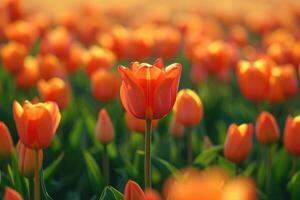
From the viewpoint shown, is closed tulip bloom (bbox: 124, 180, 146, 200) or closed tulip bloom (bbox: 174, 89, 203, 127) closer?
closed tulip bloom (bbox: 124, 180, 146, 200)

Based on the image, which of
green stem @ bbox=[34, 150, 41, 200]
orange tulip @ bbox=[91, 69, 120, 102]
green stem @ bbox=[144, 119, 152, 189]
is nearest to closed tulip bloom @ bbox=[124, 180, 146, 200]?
green stem @ bbox=[144, 119, 152, 189]

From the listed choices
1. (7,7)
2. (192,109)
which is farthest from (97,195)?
(7,7)

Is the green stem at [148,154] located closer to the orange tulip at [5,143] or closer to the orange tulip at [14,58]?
the orange tulip at [5,143]

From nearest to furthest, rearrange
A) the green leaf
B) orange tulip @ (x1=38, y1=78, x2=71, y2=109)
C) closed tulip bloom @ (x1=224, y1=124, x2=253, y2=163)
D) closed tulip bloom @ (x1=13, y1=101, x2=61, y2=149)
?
closed tulip bloom @ (x1=13, y1=101, x2=61, y2=149)
closed tulip bloom @ (x1=224, y1=124, x2=253, y2=163)
the green leaf
orange tulip @ (x1=38, y1=78, x2=71, y2=109)

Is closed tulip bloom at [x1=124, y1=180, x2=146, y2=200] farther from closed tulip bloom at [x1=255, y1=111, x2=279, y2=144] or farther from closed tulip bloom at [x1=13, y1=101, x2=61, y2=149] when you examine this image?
closed tulip bloom at [x1=255, y1=111, x2=279, y2=144]

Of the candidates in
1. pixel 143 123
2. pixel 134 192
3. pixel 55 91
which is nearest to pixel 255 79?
pixel 143 123

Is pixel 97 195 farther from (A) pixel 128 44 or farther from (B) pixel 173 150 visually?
(A) pixel 128 44

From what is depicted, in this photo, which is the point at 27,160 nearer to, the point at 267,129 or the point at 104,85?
the point at 267,129
